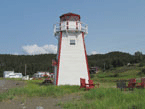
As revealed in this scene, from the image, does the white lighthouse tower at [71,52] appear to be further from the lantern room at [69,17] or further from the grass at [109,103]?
the grass at [109,103]

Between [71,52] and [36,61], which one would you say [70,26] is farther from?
[36,61]

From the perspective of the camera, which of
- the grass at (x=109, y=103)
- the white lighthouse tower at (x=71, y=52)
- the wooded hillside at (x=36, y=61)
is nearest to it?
the grass at (x=109, y=103)

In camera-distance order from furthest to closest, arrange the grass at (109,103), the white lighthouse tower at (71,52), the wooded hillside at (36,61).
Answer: the wooded hillside at (36,61)
the white lighthouse tower at (71,52)
the grass at (109,103)

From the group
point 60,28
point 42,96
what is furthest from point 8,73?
point 42,96

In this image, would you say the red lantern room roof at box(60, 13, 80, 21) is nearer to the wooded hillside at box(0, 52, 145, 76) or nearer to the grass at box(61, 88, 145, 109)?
the grass at box(61, 88, 145, 109)

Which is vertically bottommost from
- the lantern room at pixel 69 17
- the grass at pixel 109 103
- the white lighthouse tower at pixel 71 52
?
the grass at pixel 109 103

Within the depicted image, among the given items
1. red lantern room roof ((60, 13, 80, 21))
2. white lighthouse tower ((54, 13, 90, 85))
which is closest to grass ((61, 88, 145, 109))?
white lighthouse tower ((54, 13, 90, 85))

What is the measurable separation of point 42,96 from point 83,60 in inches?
372

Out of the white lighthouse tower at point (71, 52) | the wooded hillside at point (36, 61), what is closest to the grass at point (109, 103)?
the white lighthouse tower at point (71, 52)

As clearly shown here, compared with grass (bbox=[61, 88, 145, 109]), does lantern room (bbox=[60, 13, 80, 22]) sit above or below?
above

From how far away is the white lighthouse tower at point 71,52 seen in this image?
21.4 metres

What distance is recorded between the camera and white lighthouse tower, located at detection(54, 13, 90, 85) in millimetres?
21375

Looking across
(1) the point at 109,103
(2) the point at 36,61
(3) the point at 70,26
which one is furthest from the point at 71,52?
(2) the point at 36,61

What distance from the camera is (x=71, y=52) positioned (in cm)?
2197
